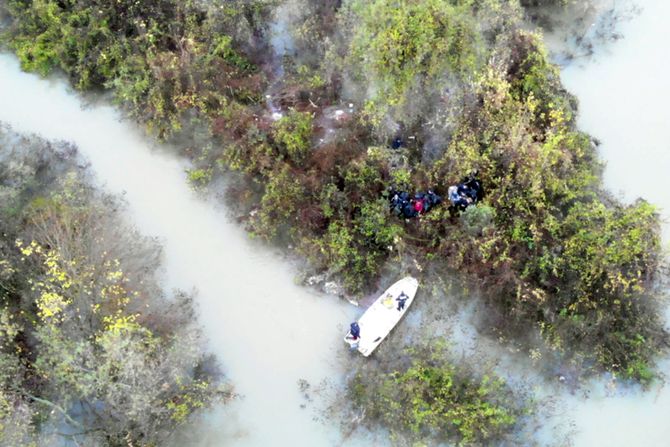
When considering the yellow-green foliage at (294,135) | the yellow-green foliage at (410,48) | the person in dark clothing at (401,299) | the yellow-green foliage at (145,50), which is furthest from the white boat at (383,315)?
the yellow-green foliage at (145,50)

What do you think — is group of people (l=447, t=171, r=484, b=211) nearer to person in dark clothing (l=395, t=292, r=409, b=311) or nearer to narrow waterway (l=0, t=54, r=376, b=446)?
person in dark clothing (l=395, t=292, r=409, b=311)

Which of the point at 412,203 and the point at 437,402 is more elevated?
the point at 412,203

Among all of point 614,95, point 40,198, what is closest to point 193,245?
point 40,198

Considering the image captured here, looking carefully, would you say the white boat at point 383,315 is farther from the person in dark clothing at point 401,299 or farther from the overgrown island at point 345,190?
the overgrown island at point 345,190

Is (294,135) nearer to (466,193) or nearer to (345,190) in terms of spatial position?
(345,190)

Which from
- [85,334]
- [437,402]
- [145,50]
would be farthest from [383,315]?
[145,50]
